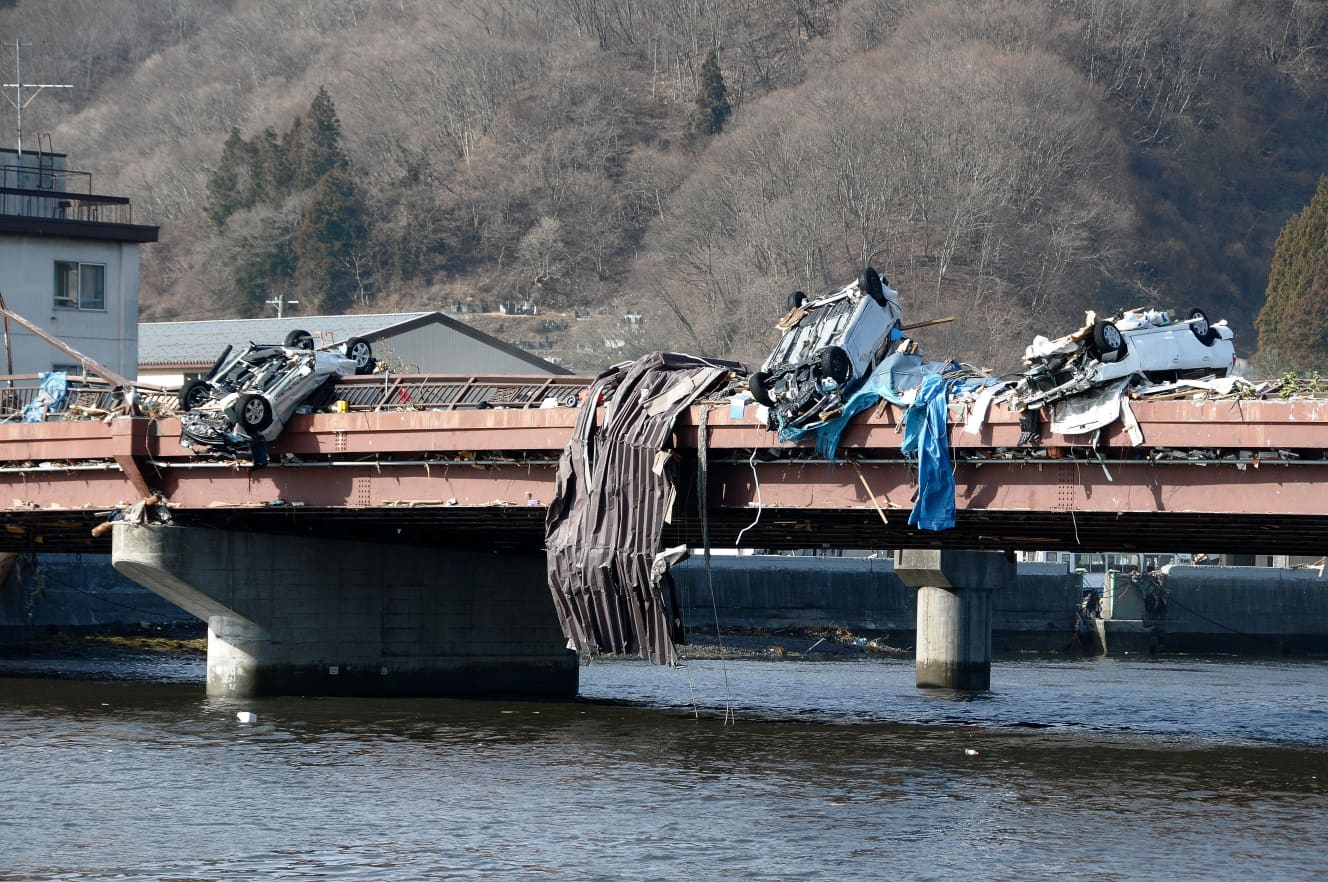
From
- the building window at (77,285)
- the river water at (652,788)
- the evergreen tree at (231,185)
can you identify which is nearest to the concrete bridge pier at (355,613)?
the river water at (652,788)

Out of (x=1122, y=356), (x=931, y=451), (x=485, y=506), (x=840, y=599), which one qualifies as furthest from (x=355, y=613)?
(x=840, y=599)

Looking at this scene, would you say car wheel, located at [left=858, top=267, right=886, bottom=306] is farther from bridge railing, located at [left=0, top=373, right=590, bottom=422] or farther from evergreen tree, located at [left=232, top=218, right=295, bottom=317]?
evergreen tree, located at [left=232, top=218, right=295, bottom=317]

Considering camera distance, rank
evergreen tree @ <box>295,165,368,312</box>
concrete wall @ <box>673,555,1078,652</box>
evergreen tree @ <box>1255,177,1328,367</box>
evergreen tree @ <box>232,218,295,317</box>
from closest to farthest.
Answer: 1. concrete wall @ <box>673,555,1078,652</box>
2. evergreen tree @ <box>1255,177,1328,367</box>
3. evergreen tree @ <box>295,165,368,312</box>
4. evergreen tree @ <box>232,218,295,317</box>

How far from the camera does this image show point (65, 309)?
224 ft

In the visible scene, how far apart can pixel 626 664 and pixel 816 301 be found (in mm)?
27679

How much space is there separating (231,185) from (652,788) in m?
137

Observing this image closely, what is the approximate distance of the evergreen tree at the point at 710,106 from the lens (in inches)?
6560

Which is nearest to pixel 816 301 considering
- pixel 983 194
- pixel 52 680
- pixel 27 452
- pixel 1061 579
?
pixel 27 452

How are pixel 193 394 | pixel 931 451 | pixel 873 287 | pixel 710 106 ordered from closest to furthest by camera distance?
pixel 931 451
pixel 873 287
pixel 193 394
pixel 710 106

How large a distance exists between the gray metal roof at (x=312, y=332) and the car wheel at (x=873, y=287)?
172ft

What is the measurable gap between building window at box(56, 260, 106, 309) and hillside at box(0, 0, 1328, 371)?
57534 millimetres

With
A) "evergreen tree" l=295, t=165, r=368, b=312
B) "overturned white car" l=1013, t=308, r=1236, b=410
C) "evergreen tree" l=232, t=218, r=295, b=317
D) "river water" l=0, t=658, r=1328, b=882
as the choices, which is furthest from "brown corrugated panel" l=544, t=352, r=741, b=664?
"evergreen tree" l=232, t=218, r=295, b=317

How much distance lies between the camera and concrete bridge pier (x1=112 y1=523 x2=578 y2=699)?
1587 inches

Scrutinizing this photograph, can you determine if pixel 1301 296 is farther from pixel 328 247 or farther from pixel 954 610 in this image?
pixel 954 610
